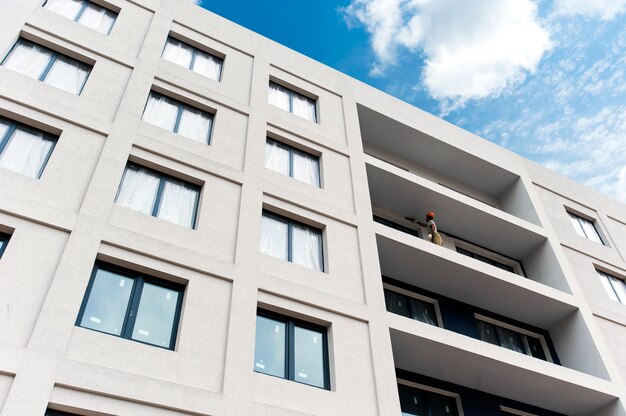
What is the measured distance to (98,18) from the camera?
15.4 meters

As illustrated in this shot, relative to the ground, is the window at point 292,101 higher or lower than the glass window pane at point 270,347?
higher

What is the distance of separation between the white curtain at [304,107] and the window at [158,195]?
5606mm

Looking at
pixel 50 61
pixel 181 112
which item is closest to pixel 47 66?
pixel 50 61

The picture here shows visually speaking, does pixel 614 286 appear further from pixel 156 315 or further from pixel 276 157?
pixel 156 315

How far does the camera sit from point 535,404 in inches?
611

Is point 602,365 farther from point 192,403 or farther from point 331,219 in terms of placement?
point 192,403

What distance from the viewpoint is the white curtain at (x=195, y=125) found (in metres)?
14.2

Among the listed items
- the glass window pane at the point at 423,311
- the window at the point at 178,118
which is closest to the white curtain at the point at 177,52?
the window at the point at 178,118

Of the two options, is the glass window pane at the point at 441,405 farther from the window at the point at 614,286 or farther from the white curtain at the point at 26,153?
the white curtain at the point at 26,153

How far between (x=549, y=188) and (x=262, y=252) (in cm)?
1435

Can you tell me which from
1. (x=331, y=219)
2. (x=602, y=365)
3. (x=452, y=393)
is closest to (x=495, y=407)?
(x=452, y=393)

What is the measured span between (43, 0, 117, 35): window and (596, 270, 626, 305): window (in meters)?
18.6

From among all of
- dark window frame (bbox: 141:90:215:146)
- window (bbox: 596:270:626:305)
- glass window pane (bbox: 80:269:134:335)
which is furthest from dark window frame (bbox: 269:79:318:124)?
window (bbox: 596:270:626:305)

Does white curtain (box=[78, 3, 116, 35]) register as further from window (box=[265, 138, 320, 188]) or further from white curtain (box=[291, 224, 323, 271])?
white curtain (box=[291, 224, 323, 271])
